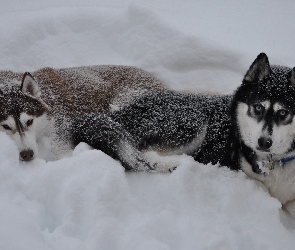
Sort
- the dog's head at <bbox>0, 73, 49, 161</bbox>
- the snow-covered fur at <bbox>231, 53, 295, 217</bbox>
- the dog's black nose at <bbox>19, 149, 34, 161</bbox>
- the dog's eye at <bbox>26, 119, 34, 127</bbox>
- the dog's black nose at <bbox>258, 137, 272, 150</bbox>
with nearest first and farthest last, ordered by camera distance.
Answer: the dog's black nose at <bbox>258, 137, 272, 150</bbox>
the snow-covered fur at <bbox>231, 53, 295, 217</bbox>
the dog's black nose at <bbox>19, 149, 34, 161</bbox>
the dog's head at <bbox>0, 73, 49, 161</bbox>
the dog's eye at <bbox>26, 119, 34, 127</bbox>

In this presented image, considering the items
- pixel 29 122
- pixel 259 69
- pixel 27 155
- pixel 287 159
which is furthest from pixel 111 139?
pixel 287 159

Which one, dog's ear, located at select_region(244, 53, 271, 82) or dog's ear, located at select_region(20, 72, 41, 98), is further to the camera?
dog's ear, located at select_region(20, 72, 41, 98)

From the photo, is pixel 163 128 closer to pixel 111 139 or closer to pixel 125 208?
pixel 111 139

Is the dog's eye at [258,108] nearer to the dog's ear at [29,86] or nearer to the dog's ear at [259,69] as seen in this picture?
the dog's ear at [259,69]

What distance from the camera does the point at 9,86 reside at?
320cm

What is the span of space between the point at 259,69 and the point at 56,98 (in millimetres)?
2156

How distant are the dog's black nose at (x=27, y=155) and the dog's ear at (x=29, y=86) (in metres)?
0.74

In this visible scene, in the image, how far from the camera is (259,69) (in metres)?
2.65

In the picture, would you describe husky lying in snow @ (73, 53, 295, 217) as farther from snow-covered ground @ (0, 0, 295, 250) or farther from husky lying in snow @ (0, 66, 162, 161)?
husky lying in snow @ (0, 66, 162, 161)

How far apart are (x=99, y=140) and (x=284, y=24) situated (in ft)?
13.9

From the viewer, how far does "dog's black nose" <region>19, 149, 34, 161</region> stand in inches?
104

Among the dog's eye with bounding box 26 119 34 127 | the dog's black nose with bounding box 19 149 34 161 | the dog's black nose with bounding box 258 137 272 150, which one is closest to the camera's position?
the dog's black nose with bounding box 258 137 272 150

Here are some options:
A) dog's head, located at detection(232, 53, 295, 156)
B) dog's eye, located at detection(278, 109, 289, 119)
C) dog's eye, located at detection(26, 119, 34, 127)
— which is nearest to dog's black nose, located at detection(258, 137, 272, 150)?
dog's head, located at detection(232, 53, 295, 156)

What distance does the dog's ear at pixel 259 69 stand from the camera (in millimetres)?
2577
